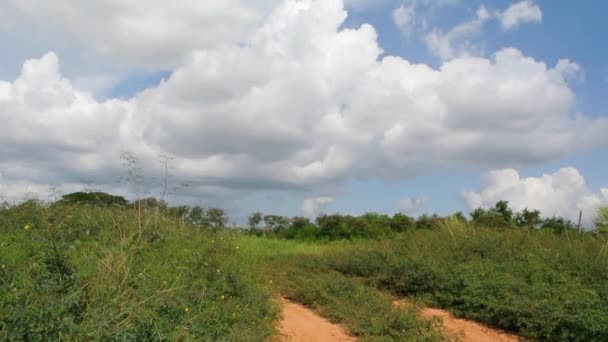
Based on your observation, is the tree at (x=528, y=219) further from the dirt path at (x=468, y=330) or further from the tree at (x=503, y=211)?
the dirt path at (x=468, y=330)

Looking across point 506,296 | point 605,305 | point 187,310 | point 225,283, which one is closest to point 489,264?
point 506,296

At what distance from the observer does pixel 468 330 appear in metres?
8.19

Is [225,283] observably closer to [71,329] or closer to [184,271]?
[184,271]

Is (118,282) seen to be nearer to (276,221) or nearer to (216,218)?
(216,218)

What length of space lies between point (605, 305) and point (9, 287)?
7.06 metres

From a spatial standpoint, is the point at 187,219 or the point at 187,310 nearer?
the point at 187,310

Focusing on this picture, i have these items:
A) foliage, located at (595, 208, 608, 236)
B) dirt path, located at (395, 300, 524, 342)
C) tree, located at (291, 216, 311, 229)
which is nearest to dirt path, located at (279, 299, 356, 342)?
dirt path, located at (395, 300, 524, 342)

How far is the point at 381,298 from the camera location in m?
8.66

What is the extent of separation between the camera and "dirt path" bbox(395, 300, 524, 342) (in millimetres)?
7820

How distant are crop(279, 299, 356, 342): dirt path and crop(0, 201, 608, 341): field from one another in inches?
6.5

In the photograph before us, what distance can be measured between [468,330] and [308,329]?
2302 mm

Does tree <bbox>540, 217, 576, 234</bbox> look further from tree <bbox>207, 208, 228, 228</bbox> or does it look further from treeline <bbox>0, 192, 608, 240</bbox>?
tree <bbox>207, 208, 228, 228</bbox>

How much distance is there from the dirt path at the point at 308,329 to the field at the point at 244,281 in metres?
0.16

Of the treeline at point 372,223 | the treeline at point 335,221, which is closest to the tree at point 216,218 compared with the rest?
the treeline at point 335,221
